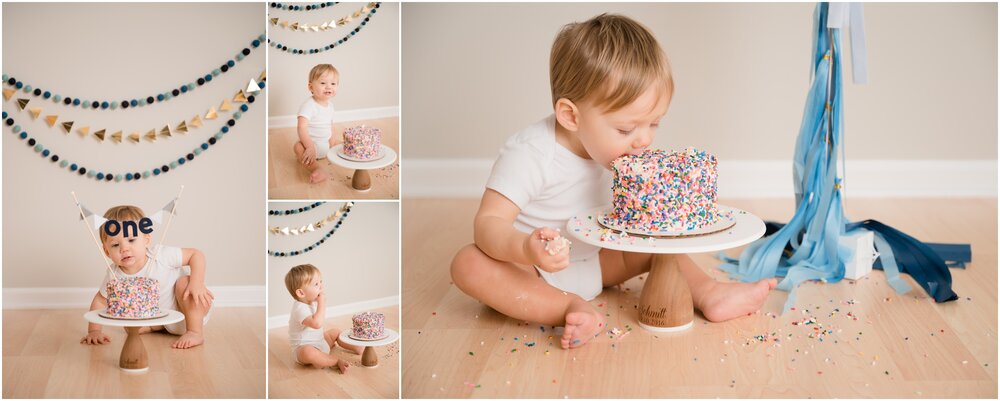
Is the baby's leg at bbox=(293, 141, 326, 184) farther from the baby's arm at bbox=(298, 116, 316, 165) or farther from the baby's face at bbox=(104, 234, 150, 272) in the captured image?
the baby's face at bbox=(104, 234, 150, 272)

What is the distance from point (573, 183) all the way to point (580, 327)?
370 millimetres

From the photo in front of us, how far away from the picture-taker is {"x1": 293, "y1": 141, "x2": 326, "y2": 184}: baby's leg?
4.66 feet

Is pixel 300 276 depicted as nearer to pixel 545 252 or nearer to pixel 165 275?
pixel 545 252

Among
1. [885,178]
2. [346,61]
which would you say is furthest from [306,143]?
[885,178]

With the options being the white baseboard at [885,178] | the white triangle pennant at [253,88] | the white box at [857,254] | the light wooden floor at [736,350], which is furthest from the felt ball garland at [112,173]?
the white baseboard at [885,178]

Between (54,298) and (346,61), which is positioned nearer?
(346,61)

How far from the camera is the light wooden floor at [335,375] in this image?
150 cm

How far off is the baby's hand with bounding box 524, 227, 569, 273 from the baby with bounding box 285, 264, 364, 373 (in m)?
0.43

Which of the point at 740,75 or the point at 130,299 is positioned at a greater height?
the point at 740,75

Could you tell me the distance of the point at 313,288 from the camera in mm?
1422

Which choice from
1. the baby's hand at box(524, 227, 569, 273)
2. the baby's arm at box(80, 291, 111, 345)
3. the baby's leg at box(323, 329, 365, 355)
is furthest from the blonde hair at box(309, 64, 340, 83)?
the baby's arm at box(80, 291, 111, 345)

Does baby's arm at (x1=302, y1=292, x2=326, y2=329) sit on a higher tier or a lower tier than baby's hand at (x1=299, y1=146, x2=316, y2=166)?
lower

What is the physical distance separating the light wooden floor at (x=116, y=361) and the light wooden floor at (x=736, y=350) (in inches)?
13.3

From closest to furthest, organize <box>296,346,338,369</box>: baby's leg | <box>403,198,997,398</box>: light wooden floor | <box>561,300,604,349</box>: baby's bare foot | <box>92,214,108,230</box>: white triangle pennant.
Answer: <box>296,346,338,369</box>: baby's leg → <box>403,198,997,398</box>: light wooden floor → <box>561,300,604,349</box>: baby's bare foot → <box>92,214,108,230</box>: white triangle pennant
